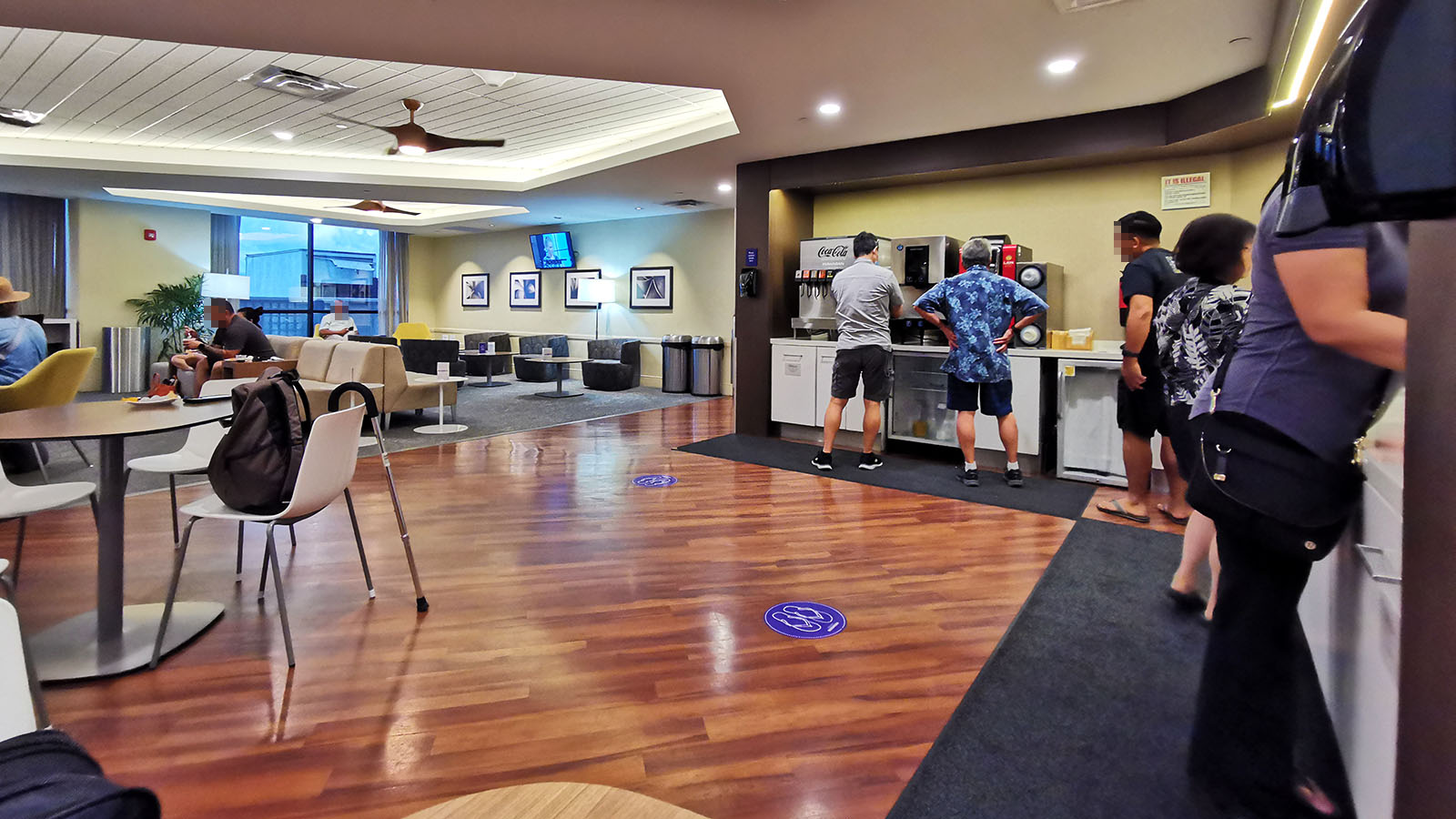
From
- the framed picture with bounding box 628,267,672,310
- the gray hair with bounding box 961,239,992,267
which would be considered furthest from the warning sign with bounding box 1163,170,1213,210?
the framed picture with bounding box 628,267,672,310

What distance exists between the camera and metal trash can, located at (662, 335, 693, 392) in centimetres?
1020

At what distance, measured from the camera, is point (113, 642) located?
7.50 feet

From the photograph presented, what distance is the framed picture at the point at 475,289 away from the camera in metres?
13.3

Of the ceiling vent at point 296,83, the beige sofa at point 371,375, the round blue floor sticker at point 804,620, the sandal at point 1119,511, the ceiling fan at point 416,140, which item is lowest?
the round blue floor sticker at point 804,620

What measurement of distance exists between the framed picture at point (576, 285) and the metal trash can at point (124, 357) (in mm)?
6042

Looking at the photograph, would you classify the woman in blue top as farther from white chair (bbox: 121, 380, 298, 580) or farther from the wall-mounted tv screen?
the wall-mounted tv screen

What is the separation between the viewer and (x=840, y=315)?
16.6 feet

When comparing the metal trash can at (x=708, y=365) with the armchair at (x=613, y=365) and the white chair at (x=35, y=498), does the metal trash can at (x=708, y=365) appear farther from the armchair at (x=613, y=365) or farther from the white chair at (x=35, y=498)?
the white chair at (x=35, y=498)

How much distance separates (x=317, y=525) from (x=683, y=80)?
11.3 ft

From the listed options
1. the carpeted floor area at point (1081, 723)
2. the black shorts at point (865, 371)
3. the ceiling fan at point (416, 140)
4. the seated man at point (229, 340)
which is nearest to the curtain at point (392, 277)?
the seated man at point (229, 340)

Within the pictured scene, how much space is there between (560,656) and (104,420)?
5.50 feet

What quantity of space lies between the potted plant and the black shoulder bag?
486 inches

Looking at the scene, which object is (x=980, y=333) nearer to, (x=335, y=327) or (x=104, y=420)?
(x=104, y=420)

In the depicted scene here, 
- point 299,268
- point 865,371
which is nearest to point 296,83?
point 865,371
